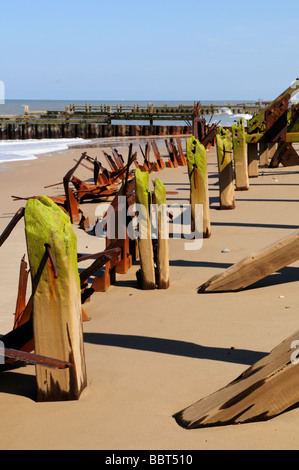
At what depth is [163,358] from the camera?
12.0 feet

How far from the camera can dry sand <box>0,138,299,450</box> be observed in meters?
2.67

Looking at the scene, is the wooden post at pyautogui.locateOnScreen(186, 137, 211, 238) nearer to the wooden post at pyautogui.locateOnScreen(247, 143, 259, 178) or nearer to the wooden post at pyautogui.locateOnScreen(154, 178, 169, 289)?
the wooden post at pyautogui.locateOnScreen(154, 178, 169, 289)

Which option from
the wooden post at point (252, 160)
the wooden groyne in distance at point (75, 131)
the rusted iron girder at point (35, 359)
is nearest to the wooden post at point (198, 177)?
the rusted iron girder at point (35, 359)

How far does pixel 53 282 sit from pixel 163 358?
3.54ft

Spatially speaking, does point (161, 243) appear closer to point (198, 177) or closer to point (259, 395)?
point (198, 177)

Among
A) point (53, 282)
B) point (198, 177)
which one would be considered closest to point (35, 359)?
point (53, 282)

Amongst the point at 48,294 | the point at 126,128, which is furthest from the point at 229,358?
the point at 126,128

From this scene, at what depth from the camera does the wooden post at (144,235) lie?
5281 millimetres

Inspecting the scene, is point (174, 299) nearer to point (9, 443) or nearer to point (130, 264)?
point (130, 264)

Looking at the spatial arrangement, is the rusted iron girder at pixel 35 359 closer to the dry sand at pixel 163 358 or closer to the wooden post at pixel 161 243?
the dry sand at pixel 163 358

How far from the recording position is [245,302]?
4754mm

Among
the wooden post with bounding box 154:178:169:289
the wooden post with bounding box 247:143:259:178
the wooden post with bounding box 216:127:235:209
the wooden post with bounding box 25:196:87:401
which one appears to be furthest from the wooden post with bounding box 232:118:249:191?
the wooden post with bounding box 25:196:87:401

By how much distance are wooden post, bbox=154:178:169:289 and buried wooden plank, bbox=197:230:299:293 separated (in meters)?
0.35

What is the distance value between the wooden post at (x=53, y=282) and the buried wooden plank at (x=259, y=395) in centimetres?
64
